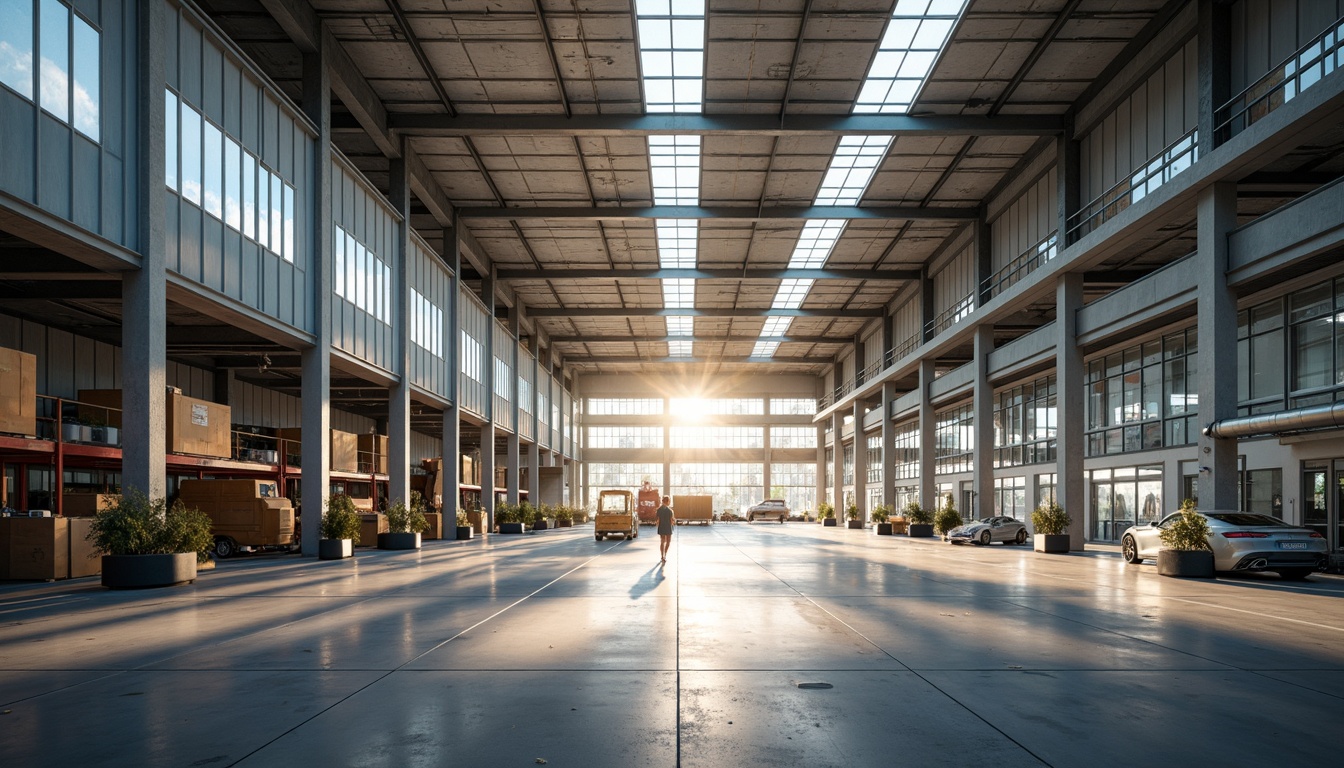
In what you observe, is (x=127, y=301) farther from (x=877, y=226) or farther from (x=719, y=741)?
(x=877, y=226)

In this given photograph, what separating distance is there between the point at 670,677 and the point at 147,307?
1433cm

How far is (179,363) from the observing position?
121ft

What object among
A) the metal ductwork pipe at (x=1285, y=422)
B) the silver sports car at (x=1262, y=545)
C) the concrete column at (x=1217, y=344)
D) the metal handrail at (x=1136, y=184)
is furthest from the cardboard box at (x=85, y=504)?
the metal handrail at (x=1136, y=184)

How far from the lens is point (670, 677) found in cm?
861

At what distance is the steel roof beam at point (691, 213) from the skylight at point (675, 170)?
1.65 feet

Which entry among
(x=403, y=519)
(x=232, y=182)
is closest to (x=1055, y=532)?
(x=403, y=519)

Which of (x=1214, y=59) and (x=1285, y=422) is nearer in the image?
(x=1285, y=422)

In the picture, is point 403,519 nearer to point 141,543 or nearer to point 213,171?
point 213,171

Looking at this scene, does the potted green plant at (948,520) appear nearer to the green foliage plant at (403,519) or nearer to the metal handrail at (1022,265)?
the metal handrail at (1022,265)

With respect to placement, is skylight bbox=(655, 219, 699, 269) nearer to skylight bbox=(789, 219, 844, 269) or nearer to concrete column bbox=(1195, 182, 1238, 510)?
skylight bbox=(789, 219, 844, 269)

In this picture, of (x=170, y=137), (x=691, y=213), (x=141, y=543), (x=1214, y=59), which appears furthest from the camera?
(x=691, y=213)

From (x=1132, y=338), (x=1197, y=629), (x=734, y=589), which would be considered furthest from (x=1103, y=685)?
(x=1132, y=338)

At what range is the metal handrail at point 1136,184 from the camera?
26578mm

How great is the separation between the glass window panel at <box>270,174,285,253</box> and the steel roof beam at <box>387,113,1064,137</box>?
771cm
